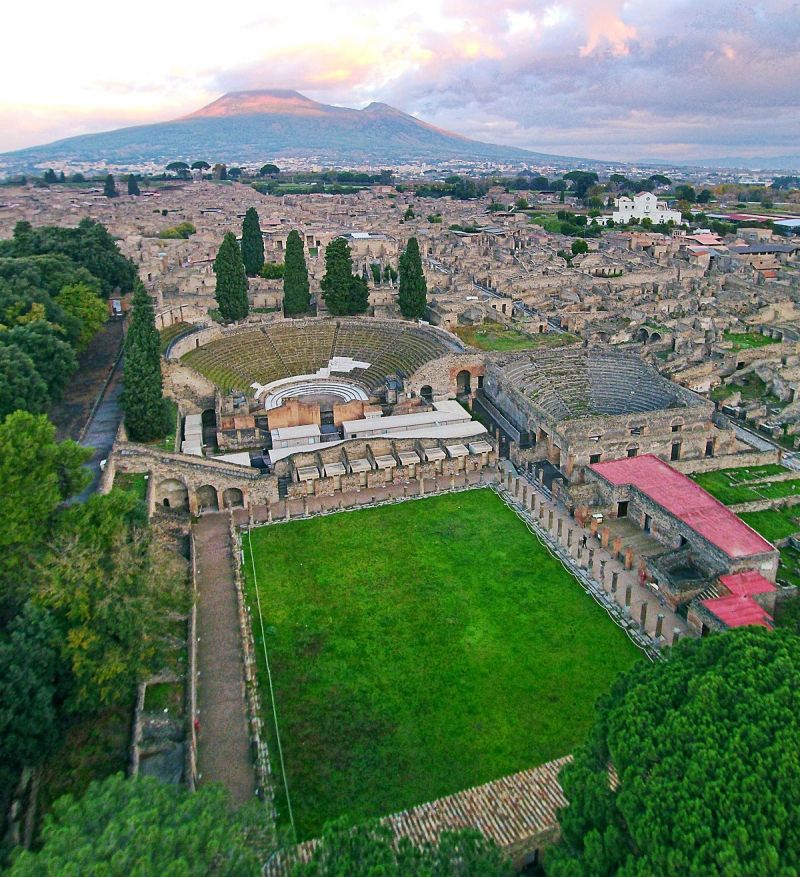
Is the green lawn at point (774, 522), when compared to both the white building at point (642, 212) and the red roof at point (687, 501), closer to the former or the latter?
the red roof at point (687, 501)

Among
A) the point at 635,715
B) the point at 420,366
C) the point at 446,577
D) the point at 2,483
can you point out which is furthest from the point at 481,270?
the point at 635,715

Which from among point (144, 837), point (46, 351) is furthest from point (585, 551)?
point (46, 351)

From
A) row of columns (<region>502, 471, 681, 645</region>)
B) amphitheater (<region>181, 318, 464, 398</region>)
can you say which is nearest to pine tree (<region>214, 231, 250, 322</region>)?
amphitheater (<region>181, 318, 464, 398</region>)

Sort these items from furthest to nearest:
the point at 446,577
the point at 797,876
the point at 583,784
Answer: the point at 446,577 < the point at 583,784 < the point at 797,876

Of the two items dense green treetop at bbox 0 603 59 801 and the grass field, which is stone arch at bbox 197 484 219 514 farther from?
dense green treetop at bbox 0 603 59 801

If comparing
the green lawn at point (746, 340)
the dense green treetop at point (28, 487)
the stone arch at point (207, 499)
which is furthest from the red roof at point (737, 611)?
the green lawn at point (746, 340)

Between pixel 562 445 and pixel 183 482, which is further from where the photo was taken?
pixel 562 445

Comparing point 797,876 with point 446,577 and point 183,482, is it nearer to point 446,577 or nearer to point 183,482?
point 446,577
